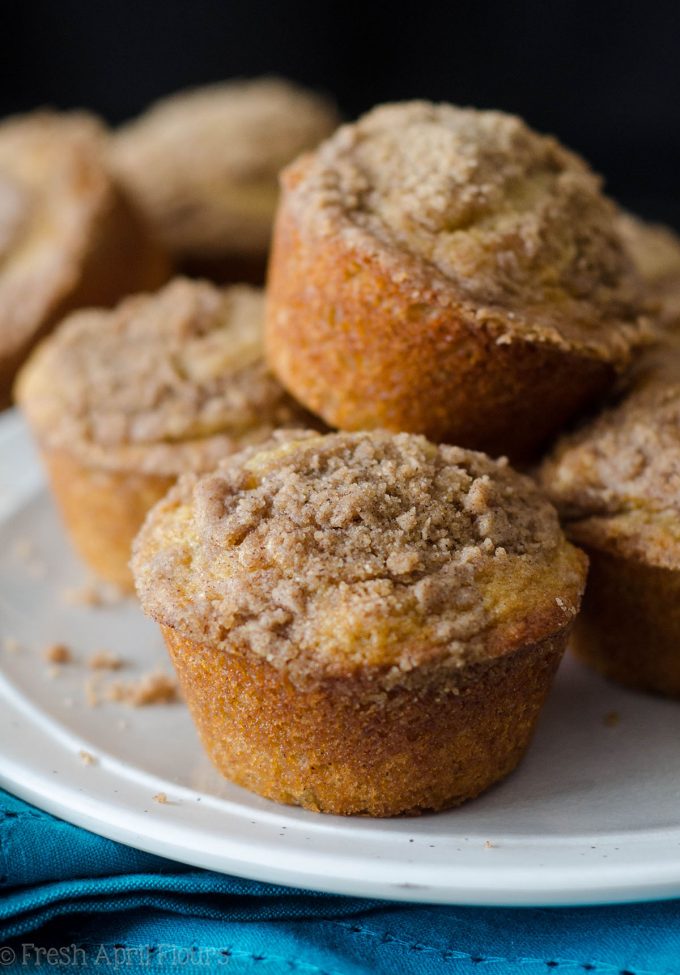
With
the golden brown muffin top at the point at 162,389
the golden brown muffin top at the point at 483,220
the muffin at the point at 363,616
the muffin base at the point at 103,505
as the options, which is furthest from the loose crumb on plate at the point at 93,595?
the golden brown muffin top at the point at 483,220

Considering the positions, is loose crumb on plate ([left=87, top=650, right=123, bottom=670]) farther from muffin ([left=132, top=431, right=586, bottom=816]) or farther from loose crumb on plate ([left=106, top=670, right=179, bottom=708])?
muffin ([left=132, top=431, right=586, bottom=816])

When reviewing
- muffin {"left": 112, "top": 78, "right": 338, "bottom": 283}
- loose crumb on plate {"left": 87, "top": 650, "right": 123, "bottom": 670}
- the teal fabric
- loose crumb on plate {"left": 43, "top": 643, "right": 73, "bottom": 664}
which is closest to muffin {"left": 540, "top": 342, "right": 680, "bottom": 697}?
the teal fabric

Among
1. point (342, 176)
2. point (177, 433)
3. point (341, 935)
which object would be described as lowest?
point (341, 935)

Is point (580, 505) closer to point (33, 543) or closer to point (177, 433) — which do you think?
point (177, 433)

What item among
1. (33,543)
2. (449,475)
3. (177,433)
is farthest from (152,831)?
(33,543)

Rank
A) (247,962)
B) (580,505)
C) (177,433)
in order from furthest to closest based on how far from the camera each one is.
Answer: (177,433) < (580,505) < (247,962)

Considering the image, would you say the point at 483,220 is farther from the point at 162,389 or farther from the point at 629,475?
the point at 162,389

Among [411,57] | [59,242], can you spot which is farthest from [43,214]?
[411,57]
